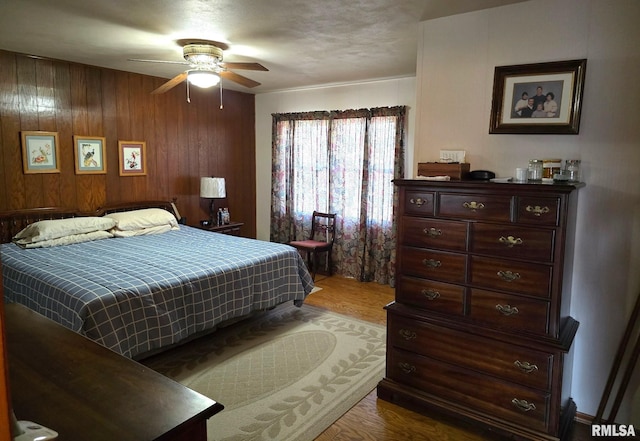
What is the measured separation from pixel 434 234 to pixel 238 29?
6.80ft

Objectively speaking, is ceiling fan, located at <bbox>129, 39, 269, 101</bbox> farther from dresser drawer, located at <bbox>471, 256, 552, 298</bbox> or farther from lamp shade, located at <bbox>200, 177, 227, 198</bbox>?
dresser drawer, located at <bbox>471, 256, 552, 298</bbox>

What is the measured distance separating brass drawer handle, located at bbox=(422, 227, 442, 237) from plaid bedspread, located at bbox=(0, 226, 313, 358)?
1.67 meters

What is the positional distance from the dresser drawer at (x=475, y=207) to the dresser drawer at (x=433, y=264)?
239mm

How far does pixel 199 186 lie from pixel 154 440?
16.0ft

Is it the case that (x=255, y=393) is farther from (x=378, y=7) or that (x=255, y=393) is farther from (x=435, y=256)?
(x=378, y=7)

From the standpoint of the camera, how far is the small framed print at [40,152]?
4.02 metres

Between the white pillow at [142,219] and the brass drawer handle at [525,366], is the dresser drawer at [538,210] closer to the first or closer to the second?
the brass drawer handle at [525,366]

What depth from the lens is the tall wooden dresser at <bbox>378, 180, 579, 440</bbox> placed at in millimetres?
2158

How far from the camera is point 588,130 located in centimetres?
238

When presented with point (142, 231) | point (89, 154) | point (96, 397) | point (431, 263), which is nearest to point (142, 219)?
point (142, 231)

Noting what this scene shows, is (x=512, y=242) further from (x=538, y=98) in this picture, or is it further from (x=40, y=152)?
(x=40, y=152)

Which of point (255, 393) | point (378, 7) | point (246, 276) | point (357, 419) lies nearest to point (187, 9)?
point (378, 7)

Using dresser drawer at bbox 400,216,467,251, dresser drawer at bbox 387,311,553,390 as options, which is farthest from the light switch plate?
dresser drawer at bbox 387,311,553,390

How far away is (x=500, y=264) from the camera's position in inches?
89.7
